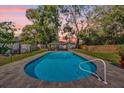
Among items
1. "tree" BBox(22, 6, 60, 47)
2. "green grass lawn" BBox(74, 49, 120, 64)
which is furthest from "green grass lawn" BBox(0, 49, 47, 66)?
"green grass lawn" BBox(74, 49, 120, 64)

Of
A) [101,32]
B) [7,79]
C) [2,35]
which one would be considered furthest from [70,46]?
[7,79]

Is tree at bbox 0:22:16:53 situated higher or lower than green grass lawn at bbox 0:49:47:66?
higher

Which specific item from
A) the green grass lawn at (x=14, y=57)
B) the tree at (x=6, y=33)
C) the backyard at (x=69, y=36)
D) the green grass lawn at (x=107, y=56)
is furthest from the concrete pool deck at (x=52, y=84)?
the tree at (x=6, y=33)

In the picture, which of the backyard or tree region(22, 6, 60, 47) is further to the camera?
tree region(22, 6, 60, 47)

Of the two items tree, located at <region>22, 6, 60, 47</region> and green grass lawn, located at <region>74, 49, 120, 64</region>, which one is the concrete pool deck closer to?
green grass lawn, located at <region>74, 49, 120, 64</region>

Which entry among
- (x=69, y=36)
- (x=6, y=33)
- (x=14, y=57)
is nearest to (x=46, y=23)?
(x=69, y=36)

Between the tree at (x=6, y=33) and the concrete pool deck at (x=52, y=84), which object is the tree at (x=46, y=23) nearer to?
the tree at (x=6, y=33)

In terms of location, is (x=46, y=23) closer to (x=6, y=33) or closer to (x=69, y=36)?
(x=69, y=36)

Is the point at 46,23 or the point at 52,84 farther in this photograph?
the point at 46,23

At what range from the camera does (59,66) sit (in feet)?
33.6

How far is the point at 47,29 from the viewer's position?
34.4 feet

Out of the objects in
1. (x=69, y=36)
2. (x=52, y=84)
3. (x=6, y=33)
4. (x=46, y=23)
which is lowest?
(x=52, y=84)

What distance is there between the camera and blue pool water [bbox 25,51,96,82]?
8.62 meters
